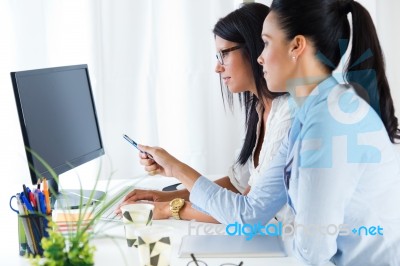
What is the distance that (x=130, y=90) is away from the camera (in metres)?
3.00

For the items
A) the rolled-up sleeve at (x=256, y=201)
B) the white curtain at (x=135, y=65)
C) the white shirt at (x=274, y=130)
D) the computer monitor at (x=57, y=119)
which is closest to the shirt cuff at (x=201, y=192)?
the rolled-up sleeve at (x=256, y=201)

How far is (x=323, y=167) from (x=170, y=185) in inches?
37.2

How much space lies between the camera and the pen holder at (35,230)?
136 cm

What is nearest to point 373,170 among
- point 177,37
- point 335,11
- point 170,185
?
point 335,11

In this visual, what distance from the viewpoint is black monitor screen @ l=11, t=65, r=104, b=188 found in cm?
164

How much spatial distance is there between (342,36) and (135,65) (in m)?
1.67

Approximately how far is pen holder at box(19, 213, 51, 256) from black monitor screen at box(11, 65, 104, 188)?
15cm

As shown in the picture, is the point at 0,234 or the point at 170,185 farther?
the point at 170,185

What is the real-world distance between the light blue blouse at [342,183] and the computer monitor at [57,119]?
695 millimetres

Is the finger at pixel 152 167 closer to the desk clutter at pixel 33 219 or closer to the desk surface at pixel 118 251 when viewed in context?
the desk surface at pixel 118 251

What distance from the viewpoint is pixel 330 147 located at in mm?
1313

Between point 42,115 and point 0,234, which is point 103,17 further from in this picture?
point 0,234

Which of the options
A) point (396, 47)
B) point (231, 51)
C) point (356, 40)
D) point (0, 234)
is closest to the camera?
point (356, 40)

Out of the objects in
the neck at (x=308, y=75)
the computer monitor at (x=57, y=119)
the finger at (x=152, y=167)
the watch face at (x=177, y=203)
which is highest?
the neck at (x=308, y=75)
